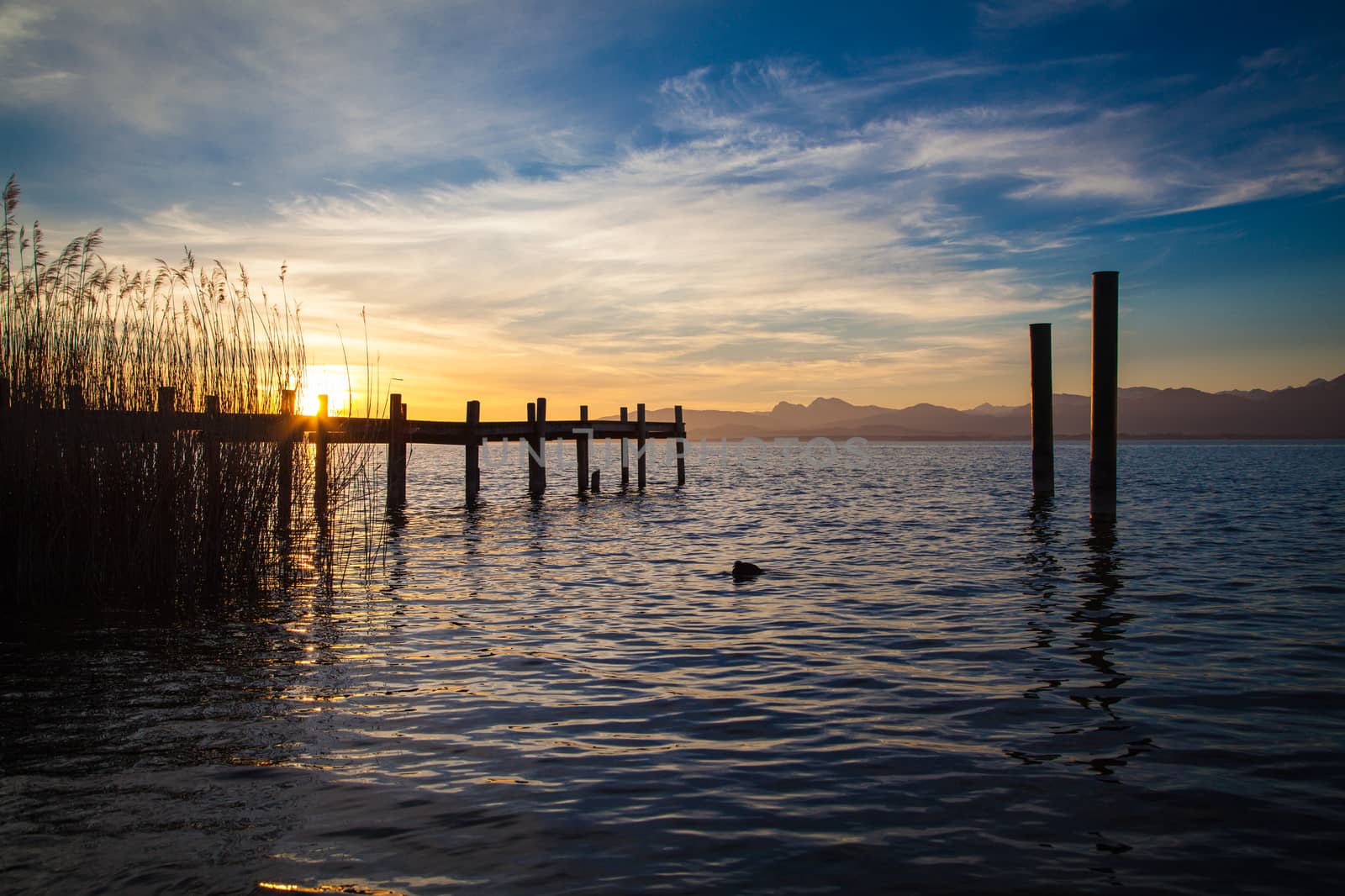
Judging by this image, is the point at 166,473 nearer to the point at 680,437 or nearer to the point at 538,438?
the point at 538,438

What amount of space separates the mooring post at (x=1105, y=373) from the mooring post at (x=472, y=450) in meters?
14.3

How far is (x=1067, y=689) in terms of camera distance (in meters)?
6.50

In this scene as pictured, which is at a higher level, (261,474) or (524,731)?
(261,474)

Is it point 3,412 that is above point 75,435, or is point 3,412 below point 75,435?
above

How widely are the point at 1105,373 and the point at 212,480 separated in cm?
1415

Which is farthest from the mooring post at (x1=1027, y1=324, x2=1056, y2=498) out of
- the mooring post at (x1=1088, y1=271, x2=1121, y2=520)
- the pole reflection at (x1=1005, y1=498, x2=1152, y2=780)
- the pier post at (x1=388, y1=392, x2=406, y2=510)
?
the pier post at (x1=388, y1=392, x2=406, y2=510)

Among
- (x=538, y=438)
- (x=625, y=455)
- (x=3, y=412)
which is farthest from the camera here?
(x=625, y=455)

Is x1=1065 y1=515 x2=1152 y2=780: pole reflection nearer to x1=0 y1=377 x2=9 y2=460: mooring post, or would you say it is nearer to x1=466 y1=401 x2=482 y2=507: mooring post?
x1=0 y1=377 x2=9 y2=460: mooring post

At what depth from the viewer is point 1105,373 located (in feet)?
51.2

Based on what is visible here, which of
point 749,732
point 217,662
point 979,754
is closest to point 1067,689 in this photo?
point 979,754

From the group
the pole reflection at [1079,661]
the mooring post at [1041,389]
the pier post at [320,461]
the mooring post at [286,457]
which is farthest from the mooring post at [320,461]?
the mooring post at [1041,389]

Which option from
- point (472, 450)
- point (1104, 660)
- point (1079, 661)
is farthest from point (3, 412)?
point (472, 450)

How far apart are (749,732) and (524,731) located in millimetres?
1429

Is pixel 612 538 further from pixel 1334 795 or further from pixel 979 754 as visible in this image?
pixel 1334 795
